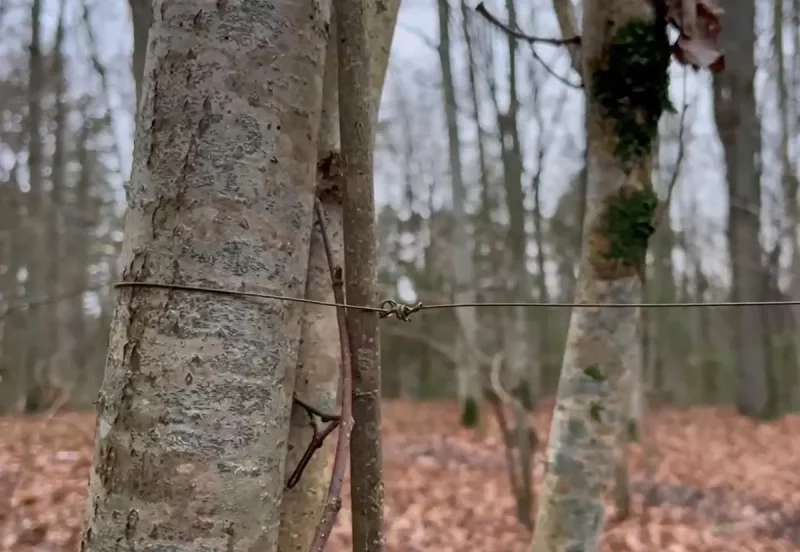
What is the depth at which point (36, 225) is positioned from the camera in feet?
37.3

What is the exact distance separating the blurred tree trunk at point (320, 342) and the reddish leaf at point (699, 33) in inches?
58.6

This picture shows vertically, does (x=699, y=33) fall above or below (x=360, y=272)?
above

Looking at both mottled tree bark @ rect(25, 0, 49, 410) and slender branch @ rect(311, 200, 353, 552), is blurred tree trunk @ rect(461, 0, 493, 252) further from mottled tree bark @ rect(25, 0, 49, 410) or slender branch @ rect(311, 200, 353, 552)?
slender branch @ rect(311, 200, 353, 552)

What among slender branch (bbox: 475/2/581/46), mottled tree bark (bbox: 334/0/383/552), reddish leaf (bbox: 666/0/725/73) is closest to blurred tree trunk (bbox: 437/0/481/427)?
slender branch (bbox: 475/2/581/46)

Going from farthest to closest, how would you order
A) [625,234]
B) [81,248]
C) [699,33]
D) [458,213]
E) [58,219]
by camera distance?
[81,248] → [458,213] → [58,219] → [625,234] → [699,33]

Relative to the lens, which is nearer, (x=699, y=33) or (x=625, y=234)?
(x=699, y=33)

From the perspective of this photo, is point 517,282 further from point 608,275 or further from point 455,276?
point 608,275

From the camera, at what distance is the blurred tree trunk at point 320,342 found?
1.33 m

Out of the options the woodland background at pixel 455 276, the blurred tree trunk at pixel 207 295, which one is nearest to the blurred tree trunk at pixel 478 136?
the woodland background at pixel 455 276

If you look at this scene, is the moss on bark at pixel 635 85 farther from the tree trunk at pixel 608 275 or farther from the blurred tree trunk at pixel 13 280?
the blurred tree trunk at pixel 13 280

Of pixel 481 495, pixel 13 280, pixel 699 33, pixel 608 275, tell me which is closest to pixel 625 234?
pixel 608 275

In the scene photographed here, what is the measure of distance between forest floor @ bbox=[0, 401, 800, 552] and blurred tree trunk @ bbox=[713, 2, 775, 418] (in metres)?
2.82

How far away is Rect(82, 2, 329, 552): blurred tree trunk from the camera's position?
3.01ft

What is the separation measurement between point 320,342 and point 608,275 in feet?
4.84
